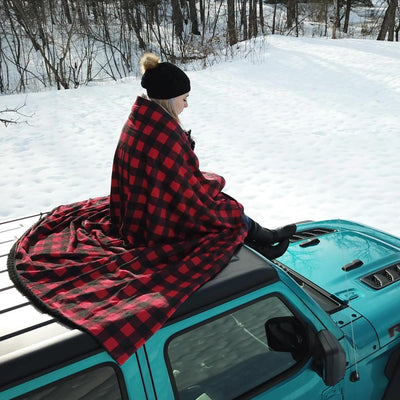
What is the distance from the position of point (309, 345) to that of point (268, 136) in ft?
21.7

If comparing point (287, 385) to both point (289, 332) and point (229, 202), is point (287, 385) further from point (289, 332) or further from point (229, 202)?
point (229, 202)

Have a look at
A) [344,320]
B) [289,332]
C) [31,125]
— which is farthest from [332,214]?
[31,125]

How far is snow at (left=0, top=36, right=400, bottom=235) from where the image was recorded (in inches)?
233

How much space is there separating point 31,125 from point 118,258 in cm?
768

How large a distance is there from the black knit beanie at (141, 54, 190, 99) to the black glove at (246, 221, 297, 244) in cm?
96

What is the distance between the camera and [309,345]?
1.90m

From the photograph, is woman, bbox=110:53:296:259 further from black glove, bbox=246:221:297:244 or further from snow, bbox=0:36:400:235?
snow, bbox=0:36:400:235

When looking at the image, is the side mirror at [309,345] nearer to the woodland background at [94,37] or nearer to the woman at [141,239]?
the woman at [141,239]

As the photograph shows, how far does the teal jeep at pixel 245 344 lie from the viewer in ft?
4.63

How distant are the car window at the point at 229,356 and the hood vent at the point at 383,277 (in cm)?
77

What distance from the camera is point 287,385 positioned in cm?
185

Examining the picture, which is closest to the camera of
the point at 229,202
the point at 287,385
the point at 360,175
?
the point at 287,385

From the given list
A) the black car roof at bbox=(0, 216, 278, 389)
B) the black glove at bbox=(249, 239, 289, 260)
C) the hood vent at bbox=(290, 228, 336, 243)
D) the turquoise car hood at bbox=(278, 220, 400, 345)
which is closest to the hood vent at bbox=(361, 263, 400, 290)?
the turquoise car hood at bbox=(278, 220, 400, 345)

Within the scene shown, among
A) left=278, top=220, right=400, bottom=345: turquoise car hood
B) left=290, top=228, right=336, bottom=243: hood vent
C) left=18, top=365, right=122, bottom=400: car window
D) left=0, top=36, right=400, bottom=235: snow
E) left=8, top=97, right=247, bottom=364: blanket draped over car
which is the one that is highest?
left=8, top=97, right=247, bottom=364: blanket draped over car
